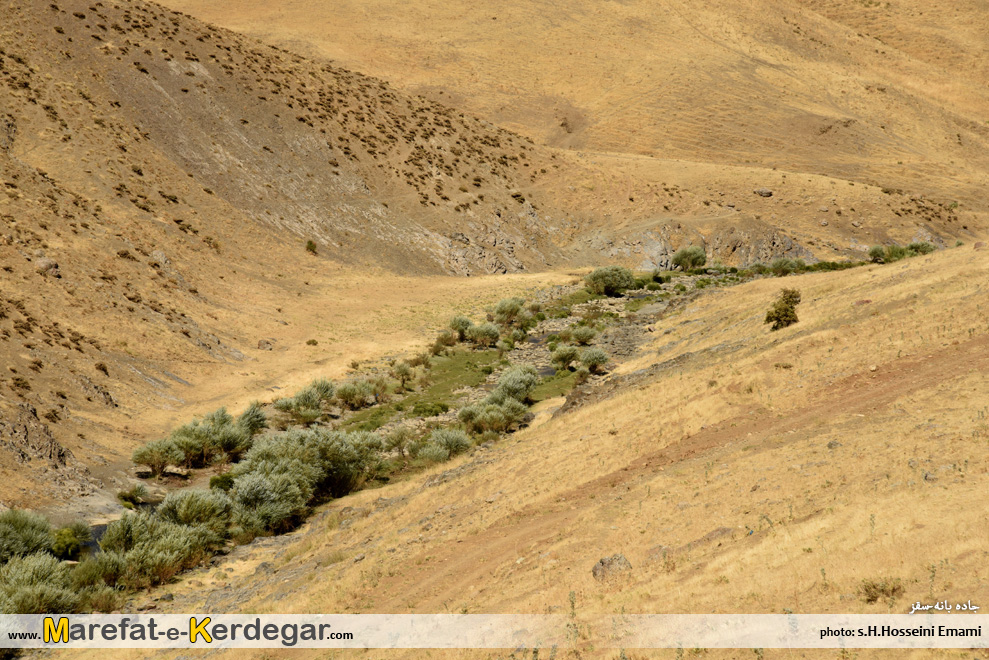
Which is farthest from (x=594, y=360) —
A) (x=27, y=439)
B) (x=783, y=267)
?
(x=783, y=267)

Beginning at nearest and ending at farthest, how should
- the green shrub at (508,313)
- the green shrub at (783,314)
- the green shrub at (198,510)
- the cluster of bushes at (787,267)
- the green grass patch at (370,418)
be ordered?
the green shrub at (198,510) < the green shrub at (783,314) < the green grass patch at (370,418) < the green shrub at (508,313) < the cluster of bushes at (787,267)

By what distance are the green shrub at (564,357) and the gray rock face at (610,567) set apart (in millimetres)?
20396

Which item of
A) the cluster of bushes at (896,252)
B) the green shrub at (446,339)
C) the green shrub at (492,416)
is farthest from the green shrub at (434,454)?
the cluster of bushes at (896,252)

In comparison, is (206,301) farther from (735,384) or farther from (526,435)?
(735,384)

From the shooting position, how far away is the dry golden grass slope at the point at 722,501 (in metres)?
8.81

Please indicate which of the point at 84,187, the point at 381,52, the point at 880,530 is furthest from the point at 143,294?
the point at 381,52

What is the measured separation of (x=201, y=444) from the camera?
869 inches

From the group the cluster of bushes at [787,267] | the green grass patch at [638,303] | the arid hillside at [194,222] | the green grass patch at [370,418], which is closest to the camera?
the green grass patch at [370,418]

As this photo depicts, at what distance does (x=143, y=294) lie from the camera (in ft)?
109

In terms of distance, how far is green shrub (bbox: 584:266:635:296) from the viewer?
45188mm

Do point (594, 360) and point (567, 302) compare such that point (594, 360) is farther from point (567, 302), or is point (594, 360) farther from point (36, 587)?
point (36, 587)

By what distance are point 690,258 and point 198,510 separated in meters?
41.0

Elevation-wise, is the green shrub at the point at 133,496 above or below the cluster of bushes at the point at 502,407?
below

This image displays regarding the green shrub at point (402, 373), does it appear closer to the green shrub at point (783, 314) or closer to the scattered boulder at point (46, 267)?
the green shrub at point (783, 314)
